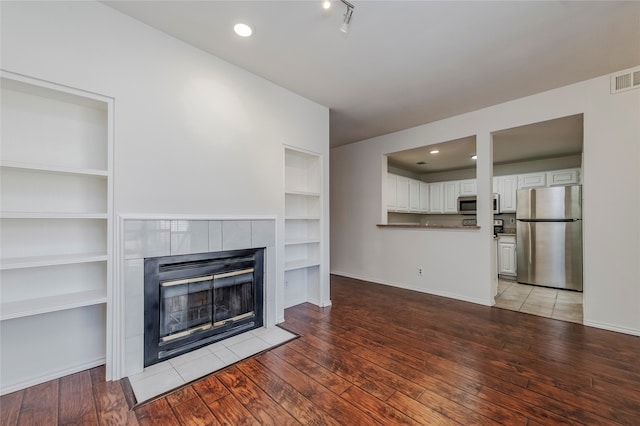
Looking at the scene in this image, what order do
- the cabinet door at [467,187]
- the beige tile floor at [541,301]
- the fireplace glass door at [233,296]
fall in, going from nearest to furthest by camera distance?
1. the fireplace glass door at [233,296]
2. the beige tile floor at [541,301]
3. the cabinet door at [467,187]

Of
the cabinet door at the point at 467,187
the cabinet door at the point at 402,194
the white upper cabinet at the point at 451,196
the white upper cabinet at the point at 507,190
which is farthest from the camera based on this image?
the white upper cabinet at the point at 451,196

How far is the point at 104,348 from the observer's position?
85.1 inches

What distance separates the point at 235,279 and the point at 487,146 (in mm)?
3683

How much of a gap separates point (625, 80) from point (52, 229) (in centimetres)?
536

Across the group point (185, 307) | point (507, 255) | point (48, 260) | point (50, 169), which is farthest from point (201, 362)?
point (507, 255)

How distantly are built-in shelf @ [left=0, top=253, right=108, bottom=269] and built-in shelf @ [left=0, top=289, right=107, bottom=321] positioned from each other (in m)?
0.28

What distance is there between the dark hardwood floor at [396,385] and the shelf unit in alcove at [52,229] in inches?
10.0

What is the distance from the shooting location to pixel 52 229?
196 cm

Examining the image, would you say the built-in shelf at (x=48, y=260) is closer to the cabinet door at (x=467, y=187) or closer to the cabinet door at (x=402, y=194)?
the cabinet door at (x=402, y=194)

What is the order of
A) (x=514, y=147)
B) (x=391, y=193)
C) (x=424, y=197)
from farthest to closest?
(x=424, y=197) → (x=391, y=193) → (x=514, y=147)

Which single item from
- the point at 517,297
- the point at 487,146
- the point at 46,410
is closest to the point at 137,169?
the point at 46,410

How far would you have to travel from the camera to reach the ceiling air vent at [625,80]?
2.70 meters

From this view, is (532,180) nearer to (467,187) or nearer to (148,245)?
(467,187)

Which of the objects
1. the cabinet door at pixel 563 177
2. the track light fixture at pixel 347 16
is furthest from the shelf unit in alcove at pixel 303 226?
the cabinet door at pixel 563 177
